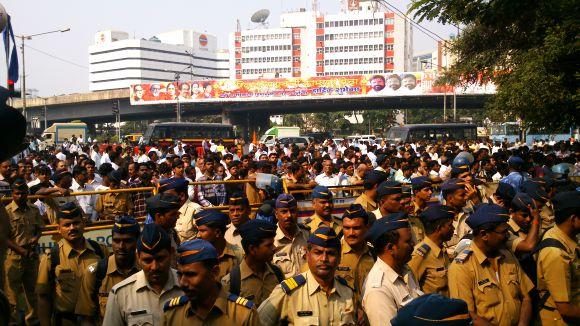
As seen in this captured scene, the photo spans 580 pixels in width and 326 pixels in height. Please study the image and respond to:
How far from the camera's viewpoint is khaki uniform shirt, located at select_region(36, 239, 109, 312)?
5.40m

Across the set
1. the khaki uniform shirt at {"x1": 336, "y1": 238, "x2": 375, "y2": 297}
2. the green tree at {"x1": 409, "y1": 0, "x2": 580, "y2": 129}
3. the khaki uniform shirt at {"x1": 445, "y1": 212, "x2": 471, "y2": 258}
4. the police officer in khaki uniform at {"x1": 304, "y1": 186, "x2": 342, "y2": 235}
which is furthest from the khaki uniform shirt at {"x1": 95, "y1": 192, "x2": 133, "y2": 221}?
the green tree at {"x1": 409, "y1": 0, "x2": 580, "y2": 129}

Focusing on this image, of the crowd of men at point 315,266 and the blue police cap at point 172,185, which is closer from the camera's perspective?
the crowd of men at point 315,266

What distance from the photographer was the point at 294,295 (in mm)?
3926

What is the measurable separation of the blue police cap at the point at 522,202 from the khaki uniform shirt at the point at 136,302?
3.54 metres

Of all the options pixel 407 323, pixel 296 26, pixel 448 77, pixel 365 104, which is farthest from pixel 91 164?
pixel 296 26

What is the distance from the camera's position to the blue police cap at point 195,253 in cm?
353

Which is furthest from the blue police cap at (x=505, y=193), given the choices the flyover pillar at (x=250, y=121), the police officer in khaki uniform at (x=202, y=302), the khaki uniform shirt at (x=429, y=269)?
the flyover pillar at (x=250, y=121)

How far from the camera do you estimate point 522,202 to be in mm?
6027

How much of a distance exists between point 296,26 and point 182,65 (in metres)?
58.4

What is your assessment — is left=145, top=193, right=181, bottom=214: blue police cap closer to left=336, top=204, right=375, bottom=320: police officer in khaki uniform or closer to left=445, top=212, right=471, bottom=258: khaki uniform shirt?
left=336, top=204, right=375, bottom=320: police officer in khaki uniform

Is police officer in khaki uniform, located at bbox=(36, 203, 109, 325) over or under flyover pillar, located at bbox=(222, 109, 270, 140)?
under

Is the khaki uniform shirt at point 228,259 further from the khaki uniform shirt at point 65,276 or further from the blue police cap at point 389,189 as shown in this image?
the blue police cap at point 389,189

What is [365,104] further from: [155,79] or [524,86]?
[155,79]

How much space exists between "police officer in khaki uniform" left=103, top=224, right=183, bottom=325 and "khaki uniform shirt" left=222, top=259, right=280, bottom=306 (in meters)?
0.72
